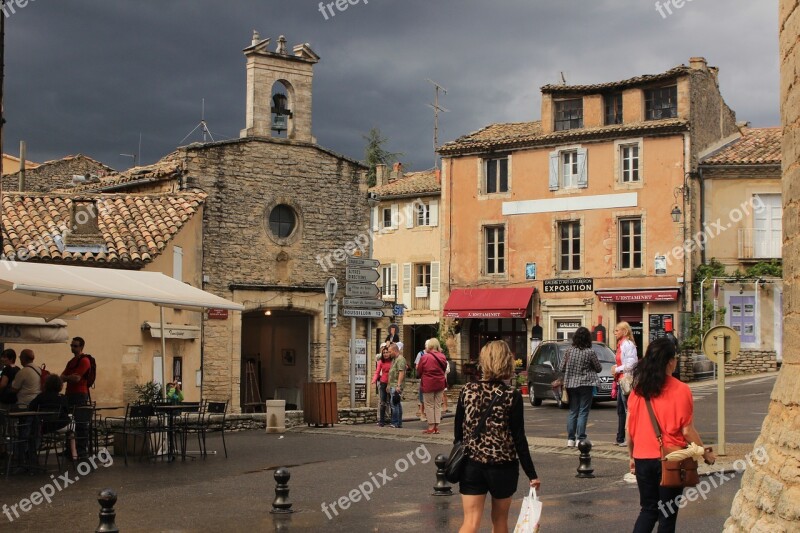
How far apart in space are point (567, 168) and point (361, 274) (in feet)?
64.8

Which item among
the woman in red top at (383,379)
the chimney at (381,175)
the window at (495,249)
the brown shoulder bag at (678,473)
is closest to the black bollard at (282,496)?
the brown shoulder bag at (678,473)

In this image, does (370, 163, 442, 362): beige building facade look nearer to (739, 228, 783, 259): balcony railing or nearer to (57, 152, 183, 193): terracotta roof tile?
(739, 228, 783, 259): balcony railing

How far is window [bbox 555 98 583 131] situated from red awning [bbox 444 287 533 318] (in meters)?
6.60

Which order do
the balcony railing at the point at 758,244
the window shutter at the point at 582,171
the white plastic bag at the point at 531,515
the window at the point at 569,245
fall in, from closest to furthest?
the white plastic bag at the point at 531,515, the balcony railing at the point at 758,244, the window shutter at the point at 582,171, the window at the point at 569,245

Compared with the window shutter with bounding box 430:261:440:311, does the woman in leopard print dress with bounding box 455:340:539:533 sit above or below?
below

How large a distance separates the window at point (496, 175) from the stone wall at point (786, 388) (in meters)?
34.7

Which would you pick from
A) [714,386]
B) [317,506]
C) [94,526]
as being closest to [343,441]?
[317,506]

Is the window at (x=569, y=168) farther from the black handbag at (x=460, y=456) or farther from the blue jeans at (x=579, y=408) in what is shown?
the black handbag at (x=460, y=456)

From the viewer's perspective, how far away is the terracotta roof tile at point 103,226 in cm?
2261

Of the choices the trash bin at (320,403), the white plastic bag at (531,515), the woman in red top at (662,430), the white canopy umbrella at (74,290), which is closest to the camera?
the white plastic bag at (531,515)

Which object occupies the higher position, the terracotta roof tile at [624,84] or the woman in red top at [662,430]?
the terracotta roof tile at [624,84]

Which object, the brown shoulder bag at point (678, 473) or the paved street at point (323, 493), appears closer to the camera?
the brown shoulder bag at point (678, 473)

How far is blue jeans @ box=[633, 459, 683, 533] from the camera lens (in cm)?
772

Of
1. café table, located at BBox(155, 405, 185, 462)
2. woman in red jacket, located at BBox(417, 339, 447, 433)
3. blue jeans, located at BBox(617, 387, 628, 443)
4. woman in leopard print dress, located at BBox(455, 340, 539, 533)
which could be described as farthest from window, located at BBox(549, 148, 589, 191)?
woman in leopard print dress, located at BBox(455, 340, 539, 533)
